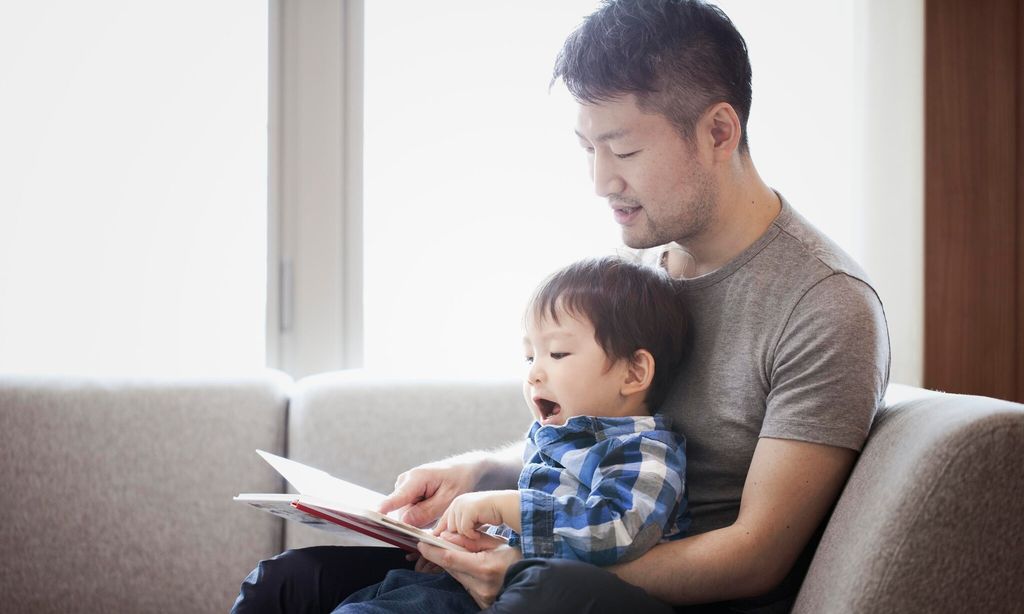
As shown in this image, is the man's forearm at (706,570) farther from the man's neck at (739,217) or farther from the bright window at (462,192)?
the bright window at (462,192)

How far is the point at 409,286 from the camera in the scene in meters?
2.35

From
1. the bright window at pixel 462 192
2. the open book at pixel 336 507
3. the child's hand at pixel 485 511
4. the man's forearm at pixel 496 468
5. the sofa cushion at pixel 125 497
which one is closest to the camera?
the open book at pixel 336 507

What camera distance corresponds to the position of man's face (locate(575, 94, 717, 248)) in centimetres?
133

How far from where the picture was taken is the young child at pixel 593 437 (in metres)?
1.12

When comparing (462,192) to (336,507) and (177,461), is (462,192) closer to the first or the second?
(177,461)

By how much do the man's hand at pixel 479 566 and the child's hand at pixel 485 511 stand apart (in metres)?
0.03

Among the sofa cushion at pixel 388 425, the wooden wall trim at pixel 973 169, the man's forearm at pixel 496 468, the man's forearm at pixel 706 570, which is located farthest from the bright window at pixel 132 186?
the wooden wall trim at pixel 973 169

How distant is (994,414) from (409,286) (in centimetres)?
162

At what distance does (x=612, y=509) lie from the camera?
1.13 meters

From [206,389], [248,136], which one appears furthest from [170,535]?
[248,136]

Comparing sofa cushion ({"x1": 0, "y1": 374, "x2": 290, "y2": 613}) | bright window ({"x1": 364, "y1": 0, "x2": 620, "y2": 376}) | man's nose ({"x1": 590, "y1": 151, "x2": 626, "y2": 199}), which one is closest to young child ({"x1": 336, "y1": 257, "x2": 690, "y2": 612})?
man's nose ({"x1": 590, "y1": 151, "x2": 626, "y2": 199})

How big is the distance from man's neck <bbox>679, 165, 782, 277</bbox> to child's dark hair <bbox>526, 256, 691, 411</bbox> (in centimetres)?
9

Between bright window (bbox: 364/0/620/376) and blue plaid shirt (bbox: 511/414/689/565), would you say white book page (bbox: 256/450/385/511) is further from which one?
bright window (bbox: 364/0/620/376)

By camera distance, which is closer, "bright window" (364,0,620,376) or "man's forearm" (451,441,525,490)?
"man's forearm" (451,441,525,490)
